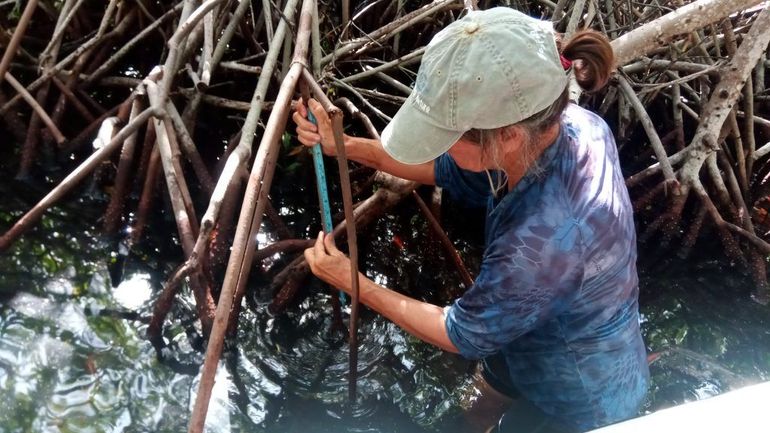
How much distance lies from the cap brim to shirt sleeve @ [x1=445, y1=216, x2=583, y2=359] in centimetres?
27

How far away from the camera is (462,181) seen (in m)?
2.02

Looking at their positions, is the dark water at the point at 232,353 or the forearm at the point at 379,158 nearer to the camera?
the forearm at the point at 379,158

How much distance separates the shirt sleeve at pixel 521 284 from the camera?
56.8 inches

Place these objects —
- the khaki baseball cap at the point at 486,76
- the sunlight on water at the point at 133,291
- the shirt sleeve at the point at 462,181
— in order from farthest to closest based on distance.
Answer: the sunlight on water at the point at 133,291
the shirt sleeve at the point at 462,181
the khaki baseball cap at the point at 486,76

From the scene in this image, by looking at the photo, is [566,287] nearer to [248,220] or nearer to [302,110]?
[248,220]

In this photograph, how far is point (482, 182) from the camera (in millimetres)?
1956

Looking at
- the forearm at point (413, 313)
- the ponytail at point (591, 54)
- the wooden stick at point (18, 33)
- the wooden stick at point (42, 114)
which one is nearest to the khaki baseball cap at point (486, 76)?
the ponytail at point (591, 54)

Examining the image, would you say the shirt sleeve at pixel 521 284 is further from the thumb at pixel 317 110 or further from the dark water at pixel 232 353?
the dark water at pixel 232 353

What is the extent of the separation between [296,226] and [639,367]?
7.04 ft

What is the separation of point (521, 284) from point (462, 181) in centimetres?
63

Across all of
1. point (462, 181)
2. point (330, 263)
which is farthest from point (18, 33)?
point (462, 181)

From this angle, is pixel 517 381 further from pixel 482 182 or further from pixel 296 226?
pixel 296 226

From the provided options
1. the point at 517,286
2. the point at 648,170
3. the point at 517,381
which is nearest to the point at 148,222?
the point at 517,381

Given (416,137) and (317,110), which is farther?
(317,110)
